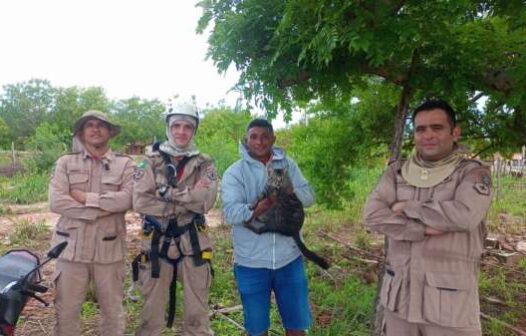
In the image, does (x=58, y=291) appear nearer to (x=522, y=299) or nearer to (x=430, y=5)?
(x=430, y=5)

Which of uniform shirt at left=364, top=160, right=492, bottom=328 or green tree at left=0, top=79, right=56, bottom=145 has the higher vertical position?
green tree at left=0, top=79, right=56, bottom=145

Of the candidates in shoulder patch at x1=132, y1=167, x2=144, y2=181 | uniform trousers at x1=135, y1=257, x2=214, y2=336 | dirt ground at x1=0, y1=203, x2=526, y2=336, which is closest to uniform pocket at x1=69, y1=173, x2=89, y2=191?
shoulder patch at x1=132, y1=167, x2=144, y2=181

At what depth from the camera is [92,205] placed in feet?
12.5

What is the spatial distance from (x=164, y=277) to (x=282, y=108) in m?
1.59

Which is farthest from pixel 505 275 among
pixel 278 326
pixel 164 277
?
pixel 164 277

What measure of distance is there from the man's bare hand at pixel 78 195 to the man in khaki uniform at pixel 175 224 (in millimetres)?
426

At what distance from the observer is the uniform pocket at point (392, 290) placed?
295 cm

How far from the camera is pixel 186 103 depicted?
3920 mm

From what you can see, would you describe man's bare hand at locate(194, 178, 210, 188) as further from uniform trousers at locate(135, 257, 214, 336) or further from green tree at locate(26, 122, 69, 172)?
green tree at locate(26, 122, 69, 172)

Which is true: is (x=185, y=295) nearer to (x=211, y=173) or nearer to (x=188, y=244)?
(x=188, y=244)

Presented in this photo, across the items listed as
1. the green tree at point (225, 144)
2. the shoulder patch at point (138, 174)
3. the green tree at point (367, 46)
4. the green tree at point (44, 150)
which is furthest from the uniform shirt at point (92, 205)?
the green tree at point (44, 150)

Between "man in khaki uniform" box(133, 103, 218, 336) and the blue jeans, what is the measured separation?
0.38 metres

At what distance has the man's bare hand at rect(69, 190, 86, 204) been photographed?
3855mm

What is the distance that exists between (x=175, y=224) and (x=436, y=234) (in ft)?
6.37
